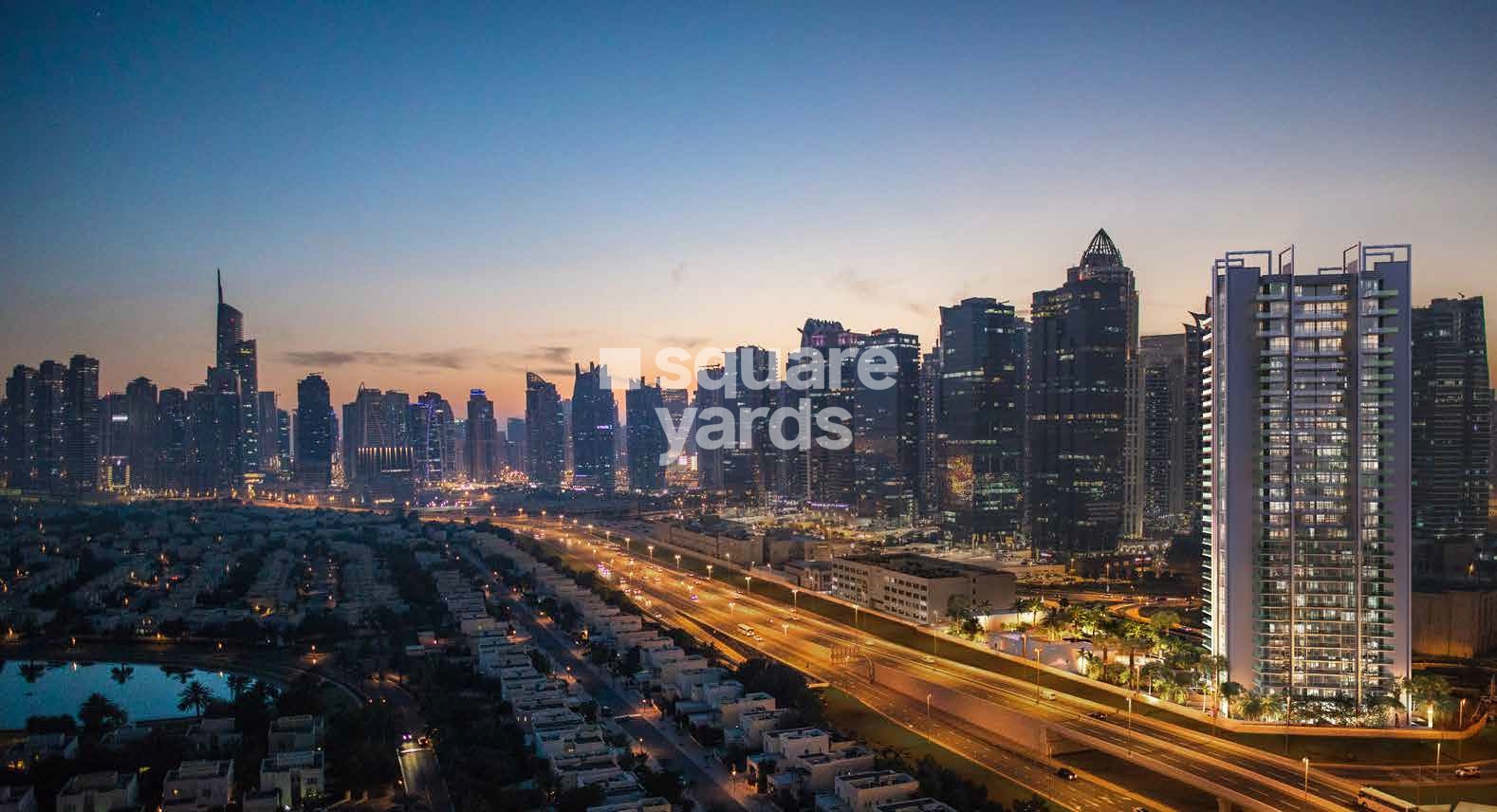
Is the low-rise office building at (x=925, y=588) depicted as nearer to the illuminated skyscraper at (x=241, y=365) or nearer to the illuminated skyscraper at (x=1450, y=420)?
the illuminated skyscraper at (x=1450, y=420)

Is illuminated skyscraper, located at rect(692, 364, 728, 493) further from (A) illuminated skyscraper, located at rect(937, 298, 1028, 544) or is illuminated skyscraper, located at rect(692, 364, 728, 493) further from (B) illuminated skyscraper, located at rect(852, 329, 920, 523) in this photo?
(A) illuminated skyscraper, located at rect(937, 298, 1028, 544)

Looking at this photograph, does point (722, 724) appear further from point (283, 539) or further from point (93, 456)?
point (93, 456)

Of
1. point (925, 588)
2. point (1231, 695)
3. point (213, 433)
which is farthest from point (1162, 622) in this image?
point (213, 433)

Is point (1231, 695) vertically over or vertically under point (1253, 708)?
over

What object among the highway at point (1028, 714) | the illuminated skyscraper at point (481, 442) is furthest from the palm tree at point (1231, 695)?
the illuminated skyscraper at point (481, 442)

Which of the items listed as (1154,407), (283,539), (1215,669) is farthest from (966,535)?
(283,539)

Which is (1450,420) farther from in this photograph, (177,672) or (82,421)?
(82,421)

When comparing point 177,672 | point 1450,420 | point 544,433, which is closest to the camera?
point 177,672
